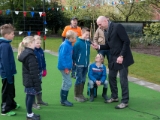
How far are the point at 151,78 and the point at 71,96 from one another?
281 cm

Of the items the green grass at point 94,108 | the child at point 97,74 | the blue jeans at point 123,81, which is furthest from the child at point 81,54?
the blue jeans at point 123,81

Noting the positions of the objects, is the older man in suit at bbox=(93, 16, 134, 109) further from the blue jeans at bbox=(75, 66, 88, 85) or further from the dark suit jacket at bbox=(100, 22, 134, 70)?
the blue jeans at bbox=(75, 66, 88, 85)

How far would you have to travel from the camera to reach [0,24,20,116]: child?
175 inches

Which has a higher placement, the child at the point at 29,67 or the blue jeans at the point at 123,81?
the child at the point at 29,67

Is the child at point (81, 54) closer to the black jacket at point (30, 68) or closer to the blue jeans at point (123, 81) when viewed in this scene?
the blue jeans at point (123, 81)

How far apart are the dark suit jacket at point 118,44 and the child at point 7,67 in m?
1.86

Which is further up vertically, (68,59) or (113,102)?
(68,59)

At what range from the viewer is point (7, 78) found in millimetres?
4535

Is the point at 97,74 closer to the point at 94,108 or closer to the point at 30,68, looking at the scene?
the point at 94,108

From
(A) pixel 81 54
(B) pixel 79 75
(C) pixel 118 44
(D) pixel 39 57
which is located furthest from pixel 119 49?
(D) pixel 39 57

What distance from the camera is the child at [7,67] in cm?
444

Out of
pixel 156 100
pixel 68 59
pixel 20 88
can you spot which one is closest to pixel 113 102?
pixel 156 100

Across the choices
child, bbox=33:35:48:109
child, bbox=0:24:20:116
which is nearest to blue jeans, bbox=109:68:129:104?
child, bbox=33:35:48:109

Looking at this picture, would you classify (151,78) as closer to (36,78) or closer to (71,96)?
(71,96)
